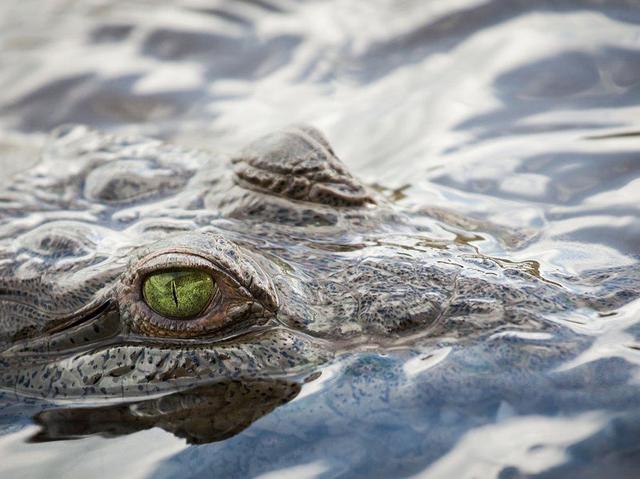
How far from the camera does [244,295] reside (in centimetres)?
333

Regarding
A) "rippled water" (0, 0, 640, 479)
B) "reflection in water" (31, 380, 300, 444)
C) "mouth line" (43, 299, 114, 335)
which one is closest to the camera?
"rippled water" (0, 0, 640, 479)

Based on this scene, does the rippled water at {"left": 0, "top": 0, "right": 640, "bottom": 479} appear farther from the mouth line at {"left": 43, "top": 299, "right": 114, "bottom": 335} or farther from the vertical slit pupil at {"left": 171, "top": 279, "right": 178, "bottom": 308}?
the vertical slit pupil at {"left": 171, "top": 279, "right": 178, "bottom": 308}

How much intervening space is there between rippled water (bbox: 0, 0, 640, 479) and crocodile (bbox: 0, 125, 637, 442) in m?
0.10

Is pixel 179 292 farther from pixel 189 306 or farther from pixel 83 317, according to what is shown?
pixel 83 317

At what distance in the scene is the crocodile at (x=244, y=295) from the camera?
10.8 ft

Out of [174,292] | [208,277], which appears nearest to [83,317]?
[174,292]

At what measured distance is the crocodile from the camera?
3277mm

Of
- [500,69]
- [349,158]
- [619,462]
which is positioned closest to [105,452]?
[619,462]

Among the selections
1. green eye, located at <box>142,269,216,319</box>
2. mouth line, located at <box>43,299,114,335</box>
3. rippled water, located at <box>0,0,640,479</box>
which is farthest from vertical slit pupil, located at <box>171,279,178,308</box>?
rippled water, located at <box>0,0,640,479</box>

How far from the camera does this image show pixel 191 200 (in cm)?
416

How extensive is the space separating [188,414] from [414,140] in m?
2.93

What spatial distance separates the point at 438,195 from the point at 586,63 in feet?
6.08

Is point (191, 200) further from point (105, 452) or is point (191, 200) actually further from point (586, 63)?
point (586, 63)

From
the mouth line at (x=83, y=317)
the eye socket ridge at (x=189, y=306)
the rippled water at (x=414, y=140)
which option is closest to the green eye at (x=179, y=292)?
the eye socket ridge at (x=189, y=306)
